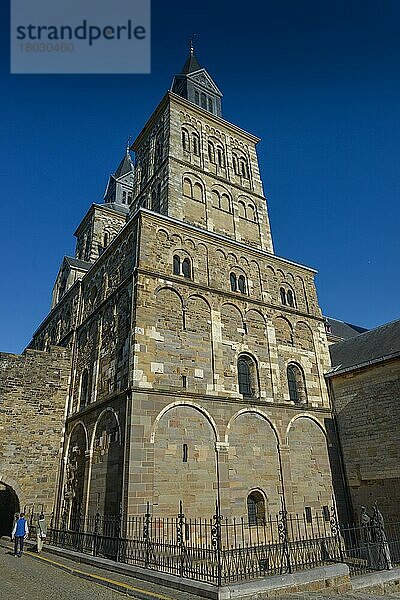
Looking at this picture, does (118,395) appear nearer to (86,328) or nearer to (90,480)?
(90,480)

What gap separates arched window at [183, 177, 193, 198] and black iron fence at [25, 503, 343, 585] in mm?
16764

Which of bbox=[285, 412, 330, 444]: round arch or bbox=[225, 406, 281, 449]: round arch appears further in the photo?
bbox=[285, 412, 330, 444]: round arch

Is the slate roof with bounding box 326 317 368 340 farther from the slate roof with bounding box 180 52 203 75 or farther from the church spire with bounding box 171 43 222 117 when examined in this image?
the slate roof with bounding box 180 52 203 75

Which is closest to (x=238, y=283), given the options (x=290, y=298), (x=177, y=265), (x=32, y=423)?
(x=177, y=265)

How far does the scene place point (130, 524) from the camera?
43.4ft

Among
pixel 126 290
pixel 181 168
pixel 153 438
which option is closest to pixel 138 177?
pixel 181 168

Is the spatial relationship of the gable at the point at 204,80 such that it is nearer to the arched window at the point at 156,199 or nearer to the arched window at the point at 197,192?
the arched window at the point at 197,192

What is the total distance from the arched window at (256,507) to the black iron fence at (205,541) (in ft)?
0.29

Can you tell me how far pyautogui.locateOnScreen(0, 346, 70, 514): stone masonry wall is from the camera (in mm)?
19203

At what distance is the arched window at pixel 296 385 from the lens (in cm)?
2052

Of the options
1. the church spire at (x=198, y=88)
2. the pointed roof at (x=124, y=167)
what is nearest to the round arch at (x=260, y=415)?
the church spire at (x=198, y=88)

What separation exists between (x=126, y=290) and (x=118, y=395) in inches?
194

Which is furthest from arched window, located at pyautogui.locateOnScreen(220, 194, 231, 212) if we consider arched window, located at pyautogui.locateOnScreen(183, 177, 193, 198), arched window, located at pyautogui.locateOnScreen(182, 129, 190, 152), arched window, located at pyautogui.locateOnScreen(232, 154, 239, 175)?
arched window, located at pyautogui.locateOnScreen(182, 129, 190, 152)

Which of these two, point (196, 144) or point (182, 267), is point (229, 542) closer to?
Result: point (182, 267)
